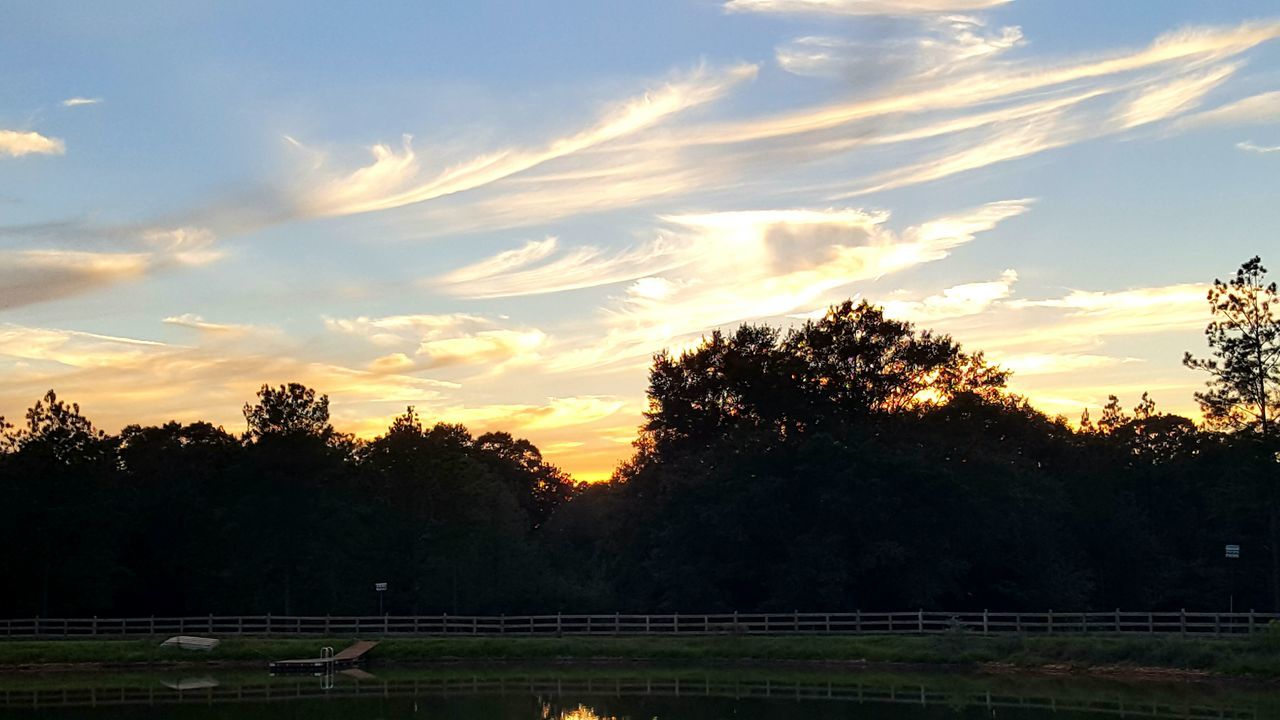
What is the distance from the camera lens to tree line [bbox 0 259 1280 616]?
64438 mm

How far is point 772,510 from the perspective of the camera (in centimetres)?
6531

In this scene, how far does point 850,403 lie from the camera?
237ft

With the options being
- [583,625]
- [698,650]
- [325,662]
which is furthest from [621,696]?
[583,625]

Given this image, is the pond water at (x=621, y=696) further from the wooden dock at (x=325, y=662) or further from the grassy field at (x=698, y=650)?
the grassy field at (x=698, y=650)

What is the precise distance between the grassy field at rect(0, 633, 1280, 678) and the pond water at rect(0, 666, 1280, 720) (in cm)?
221

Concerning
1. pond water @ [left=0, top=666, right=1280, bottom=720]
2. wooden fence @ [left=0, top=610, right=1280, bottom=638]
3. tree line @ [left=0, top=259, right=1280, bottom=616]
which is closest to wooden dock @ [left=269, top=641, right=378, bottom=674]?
pond water @ [left=0, top=666, right=1280, bottom=720]

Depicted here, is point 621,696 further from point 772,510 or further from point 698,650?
point 772,510

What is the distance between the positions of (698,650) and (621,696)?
481 inches

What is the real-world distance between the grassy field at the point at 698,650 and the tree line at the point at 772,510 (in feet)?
31.4

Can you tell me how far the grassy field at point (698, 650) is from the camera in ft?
154

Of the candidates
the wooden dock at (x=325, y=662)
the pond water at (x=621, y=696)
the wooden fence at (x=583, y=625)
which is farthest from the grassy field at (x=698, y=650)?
the pond water at (x=621, y=696)

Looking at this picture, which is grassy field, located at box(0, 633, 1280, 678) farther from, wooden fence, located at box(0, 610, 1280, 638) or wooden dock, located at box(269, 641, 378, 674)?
wooden fence, located at box(0, 610, 1280, 638)

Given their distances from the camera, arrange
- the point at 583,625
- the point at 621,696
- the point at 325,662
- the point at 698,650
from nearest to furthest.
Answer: the point at 621,696
the point at 325,662
the point at 698,650
the point at 583,625

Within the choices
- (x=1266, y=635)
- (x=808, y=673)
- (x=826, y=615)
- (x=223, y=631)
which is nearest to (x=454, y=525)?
(x=223, y=631)
